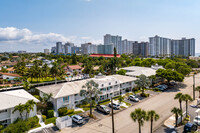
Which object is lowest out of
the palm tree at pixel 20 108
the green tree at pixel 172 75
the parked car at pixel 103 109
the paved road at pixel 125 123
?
the paved road at pixel 125 123

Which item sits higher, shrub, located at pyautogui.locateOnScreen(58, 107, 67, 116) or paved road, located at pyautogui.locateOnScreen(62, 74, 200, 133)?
shrub, located at pyautogui.locateOnScreen(58, 107, 67, 116)

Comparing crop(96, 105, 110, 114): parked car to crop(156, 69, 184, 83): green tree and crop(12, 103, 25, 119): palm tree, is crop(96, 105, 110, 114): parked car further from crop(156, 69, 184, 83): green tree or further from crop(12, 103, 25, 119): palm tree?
crop(156, 69, 184, 83): green tree

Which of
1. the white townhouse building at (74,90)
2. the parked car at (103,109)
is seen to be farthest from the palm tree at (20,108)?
the parked car at (103,109)

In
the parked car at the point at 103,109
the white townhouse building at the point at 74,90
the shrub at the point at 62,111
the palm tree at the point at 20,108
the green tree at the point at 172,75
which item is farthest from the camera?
the green tree at the point at 172,75

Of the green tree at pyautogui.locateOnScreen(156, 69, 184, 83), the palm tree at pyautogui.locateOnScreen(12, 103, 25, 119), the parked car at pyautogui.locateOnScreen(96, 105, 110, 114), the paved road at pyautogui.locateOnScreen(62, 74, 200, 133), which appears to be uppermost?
the green tree at pyautogui.locateOnScreen(156, 69, 184, 83)

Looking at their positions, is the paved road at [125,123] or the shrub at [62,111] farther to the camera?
the shrub at [62,111]

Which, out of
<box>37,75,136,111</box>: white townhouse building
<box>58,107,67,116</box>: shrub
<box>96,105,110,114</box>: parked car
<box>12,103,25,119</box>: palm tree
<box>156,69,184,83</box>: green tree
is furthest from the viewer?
<box>156,69,184,83</box>: green tree

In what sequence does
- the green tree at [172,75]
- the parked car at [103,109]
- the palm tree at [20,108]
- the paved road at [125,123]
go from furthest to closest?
the green tree at [172,75], the parked car at [103,109], the paved road at [125,123], the palm tree at [20,108]

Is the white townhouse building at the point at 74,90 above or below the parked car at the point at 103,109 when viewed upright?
above

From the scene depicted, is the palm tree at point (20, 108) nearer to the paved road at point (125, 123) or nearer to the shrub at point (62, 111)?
the shrub at point (62, 111)

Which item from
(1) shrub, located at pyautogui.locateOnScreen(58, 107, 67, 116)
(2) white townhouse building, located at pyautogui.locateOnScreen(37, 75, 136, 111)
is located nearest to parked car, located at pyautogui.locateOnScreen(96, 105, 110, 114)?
(2) white townhouse building, located at pyautogui.locateOnScreen(37, 75, 136, 111)
